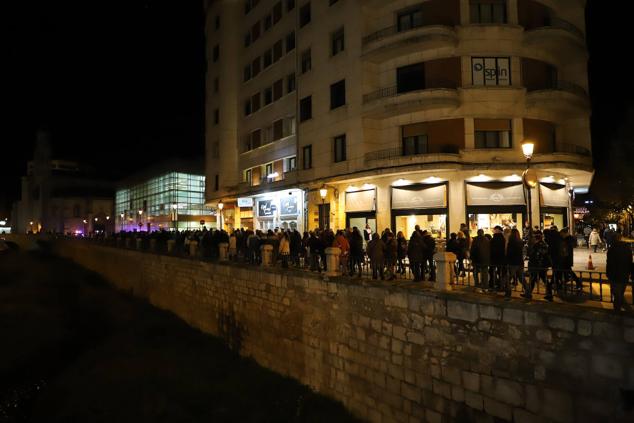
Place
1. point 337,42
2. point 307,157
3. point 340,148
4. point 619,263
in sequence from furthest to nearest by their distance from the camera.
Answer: point 307,157
point 337,42
point 340,148
point 619,263

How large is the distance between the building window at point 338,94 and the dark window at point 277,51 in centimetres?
731

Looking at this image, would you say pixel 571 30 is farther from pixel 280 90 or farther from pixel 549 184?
pixel 280 90

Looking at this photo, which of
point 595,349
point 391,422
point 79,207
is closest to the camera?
point 595,349

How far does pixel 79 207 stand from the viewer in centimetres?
9169

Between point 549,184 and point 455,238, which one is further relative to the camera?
point 549,184

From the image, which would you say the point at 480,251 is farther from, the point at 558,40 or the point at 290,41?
the point at 290,41

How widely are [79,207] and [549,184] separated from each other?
91942 mm

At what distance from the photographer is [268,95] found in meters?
32.7

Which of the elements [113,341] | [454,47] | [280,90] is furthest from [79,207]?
[454,47]

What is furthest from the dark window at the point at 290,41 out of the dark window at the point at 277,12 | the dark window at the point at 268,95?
the dark window at the point at 268,95

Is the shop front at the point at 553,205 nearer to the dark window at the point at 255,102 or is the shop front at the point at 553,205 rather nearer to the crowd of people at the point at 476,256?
the crowd of people at the point at 476,256

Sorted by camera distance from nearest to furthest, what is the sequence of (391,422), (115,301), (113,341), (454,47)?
(391,422)
(113,341)
(454,47)
(115,301)

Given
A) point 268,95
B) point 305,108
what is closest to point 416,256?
point 305,108

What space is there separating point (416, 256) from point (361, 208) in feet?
43.6
